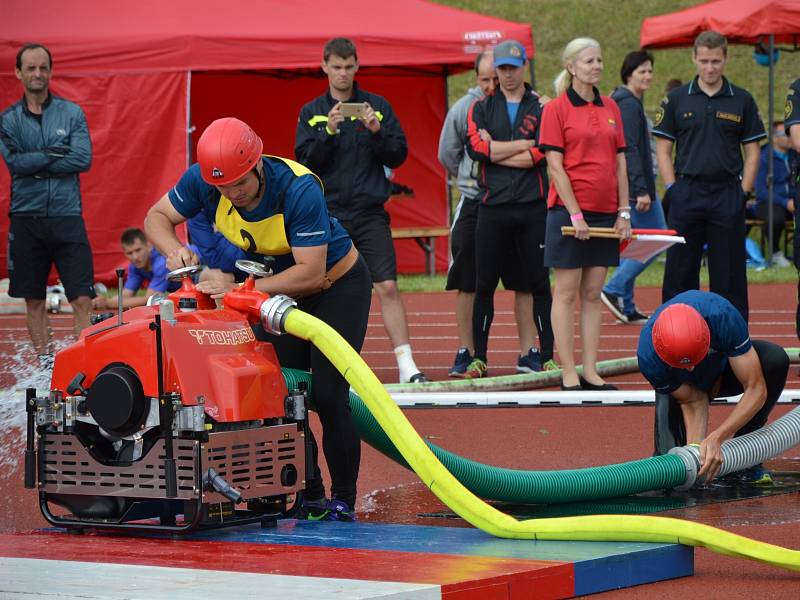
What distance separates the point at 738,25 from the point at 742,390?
467 inches

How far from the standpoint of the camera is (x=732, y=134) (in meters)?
10.1

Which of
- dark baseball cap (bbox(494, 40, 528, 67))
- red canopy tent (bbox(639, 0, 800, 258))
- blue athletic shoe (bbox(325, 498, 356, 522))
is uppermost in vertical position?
red canopy tent (bbox(639, 0, 800, 258))

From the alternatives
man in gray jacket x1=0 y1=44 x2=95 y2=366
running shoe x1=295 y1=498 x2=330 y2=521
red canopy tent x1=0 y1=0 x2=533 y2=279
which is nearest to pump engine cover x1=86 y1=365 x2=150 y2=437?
running shoe x1=295 y1=498 x2=330 y2=521

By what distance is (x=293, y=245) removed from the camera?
5707 mm

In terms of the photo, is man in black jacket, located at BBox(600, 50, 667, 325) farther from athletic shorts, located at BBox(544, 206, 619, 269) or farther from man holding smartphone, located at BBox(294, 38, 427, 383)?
man holding smartphone, located at BBox(294, 38, 427, 383)

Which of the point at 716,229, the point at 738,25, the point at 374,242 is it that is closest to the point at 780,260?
the point at 738,25

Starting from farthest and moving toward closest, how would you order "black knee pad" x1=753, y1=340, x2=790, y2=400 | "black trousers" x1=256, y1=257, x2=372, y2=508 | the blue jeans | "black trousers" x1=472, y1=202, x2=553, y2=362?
the blue jeans < "black trousers" x1=472, y1=202, x2=553, y2=362 < "black knee pad" x1=753, y1=340, x2=790, y2=400 < "black trousers" x1=256, y1=257, x2=372, y2=508

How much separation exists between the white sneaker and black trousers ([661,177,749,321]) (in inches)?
369

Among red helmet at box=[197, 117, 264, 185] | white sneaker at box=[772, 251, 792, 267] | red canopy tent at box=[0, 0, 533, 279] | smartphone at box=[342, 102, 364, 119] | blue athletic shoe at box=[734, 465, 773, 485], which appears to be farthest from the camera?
white sneaker at box=[772, 251, 792, 267]

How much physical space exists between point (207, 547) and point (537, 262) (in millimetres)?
5357

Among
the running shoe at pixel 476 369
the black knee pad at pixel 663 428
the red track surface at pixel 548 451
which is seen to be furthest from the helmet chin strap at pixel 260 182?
the running shoe at pixel 476 369

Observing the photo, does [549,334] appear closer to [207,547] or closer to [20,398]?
[20,398]

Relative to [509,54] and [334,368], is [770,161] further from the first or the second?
[334,368]

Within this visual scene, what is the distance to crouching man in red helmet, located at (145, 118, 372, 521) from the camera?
5531mm
